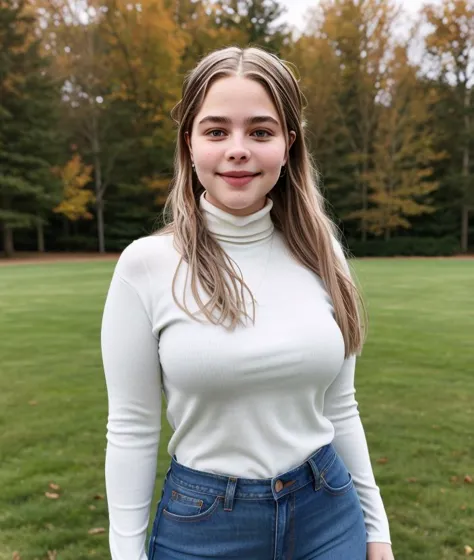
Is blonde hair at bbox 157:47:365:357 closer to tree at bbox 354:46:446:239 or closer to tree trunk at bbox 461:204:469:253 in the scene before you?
tree at bbox 354:46:446:239

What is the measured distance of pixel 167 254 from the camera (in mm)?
1664

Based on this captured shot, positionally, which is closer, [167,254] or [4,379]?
[167,254]

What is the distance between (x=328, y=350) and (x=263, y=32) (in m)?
39.3

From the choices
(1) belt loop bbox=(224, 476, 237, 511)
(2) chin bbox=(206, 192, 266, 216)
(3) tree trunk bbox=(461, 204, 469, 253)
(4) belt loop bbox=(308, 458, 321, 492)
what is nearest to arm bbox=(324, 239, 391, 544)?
(4) belt loop bbox=(308, 458, 321, 492)

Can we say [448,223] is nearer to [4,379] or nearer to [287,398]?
[4,379]

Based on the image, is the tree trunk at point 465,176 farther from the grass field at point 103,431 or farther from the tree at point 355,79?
the grass field at point 103,431

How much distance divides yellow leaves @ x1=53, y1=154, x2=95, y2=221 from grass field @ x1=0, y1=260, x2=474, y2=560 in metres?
26.2

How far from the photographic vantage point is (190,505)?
1.58 metres

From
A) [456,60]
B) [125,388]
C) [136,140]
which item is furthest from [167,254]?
[456,60]

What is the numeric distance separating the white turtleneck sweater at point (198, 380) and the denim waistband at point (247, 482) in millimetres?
20

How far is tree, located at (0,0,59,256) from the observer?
3525cm

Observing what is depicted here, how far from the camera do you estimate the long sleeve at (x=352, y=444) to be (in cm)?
185

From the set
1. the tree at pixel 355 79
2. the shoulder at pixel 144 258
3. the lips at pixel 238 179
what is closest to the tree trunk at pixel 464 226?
the tree at pixel 355 79

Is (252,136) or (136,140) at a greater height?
(136,140)
